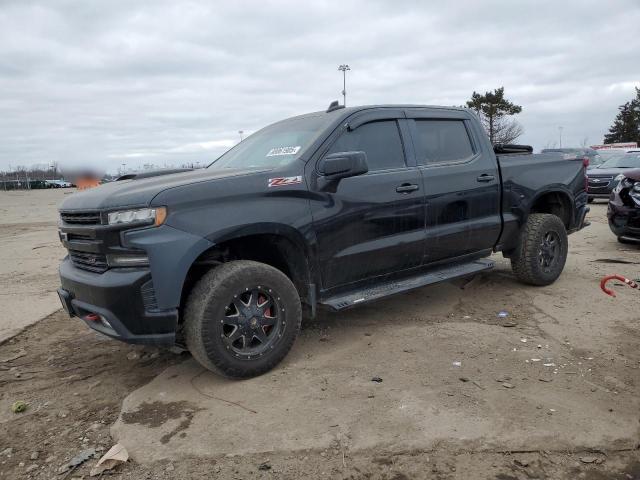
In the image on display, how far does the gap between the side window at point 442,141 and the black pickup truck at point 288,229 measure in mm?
14

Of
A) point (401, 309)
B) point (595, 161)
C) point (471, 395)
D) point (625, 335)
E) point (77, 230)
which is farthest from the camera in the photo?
point (595, 161)

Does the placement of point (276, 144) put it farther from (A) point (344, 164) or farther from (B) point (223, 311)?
(B) point (223, 311)

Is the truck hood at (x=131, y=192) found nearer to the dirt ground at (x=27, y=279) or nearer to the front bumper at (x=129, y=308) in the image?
the front bumper at (x=129, y=308)

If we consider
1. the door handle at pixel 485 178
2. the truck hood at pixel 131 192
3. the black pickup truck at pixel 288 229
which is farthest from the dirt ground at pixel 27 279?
the door handle at pixel 485 178

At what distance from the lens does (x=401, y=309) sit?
5.00 meters

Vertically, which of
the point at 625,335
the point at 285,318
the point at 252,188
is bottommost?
the point at 625,335

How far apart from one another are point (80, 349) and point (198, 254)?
189 centimetres

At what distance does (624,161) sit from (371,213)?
50.1 feet

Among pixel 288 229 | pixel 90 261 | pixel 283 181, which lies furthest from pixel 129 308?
pixel 283 181

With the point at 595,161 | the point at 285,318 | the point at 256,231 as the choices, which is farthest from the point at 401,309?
the point at 595,161

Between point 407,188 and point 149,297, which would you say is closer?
point 149,297

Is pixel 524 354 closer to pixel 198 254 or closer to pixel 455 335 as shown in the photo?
pixel 455 335

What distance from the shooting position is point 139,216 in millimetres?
3129

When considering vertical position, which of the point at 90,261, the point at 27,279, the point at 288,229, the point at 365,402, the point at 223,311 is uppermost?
the point at 288,229
